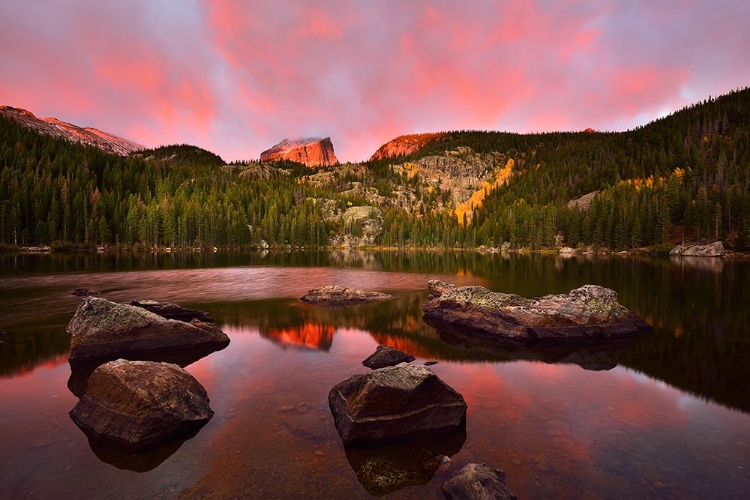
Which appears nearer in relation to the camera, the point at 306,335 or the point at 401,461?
the point at 401,461

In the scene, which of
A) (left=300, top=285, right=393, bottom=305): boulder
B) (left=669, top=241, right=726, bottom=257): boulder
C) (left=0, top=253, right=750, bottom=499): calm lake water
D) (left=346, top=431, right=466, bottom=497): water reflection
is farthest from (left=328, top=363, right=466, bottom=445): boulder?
Answer: (left=669, top=241, right=726, bottom=257): boulder

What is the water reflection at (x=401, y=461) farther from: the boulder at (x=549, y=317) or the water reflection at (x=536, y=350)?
the boulder at (x=549, y=317)

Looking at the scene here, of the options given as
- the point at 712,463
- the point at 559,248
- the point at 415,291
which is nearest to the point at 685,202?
the point at 559,248

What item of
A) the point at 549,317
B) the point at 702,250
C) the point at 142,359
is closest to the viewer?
the point at 142,359

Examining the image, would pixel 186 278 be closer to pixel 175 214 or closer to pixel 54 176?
pixel 175 214

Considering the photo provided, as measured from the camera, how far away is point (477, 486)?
759 cm

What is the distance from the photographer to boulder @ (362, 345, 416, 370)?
17.0 meters

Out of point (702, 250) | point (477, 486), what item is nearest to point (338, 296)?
point (477, 486)

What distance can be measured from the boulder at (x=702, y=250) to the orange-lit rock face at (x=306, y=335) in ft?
435

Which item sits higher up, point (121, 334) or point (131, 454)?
point (121, 334)

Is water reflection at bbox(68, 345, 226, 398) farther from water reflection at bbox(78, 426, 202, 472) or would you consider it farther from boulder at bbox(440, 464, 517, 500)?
boulder at bbox(440, 464, 517, 500)

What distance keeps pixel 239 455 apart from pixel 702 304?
39847 millimetres

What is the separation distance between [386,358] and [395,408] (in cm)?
642

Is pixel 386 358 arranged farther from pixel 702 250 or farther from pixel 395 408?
pixel 702 250
